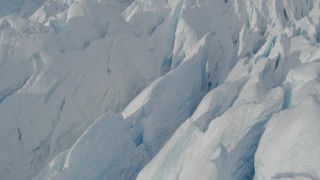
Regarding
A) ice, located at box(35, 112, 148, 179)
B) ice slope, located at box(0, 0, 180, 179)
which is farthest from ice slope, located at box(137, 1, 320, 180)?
ice slope, located at box(0, 0, 180, 179)

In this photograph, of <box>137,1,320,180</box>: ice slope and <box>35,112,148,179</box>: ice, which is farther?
<box>35,112,148,179</box>: ice

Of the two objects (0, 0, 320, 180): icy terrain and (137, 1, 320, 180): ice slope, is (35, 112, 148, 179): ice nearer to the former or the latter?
(0, 0, 320, 180): icy terrain

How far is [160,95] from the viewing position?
23.3ft

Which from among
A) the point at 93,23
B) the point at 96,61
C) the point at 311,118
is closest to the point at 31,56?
the point at 96,61

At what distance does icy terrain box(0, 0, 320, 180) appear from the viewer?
450 centimetres

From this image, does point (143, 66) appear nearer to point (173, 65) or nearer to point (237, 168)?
point (173, 65)

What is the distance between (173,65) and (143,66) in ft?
2.29

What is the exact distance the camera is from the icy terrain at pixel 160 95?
4.50 metres

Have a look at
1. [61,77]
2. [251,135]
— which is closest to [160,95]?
[61,77]

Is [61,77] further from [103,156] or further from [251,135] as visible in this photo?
[251,135]

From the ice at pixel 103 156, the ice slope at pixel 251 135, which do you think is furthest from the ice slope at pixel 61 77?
the ice slope at pixel 251 135

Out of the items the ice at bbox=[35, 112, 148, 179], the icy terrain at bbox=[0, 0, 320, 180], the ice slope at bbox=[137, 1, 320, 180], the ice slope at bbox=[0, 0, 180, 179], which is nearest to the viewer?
the ice slope at bbox=[137, 1, 320, 180]

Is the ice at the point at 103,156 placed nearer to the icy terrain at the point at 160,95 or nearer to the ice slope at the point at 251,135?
the icy terrain at the point at 160,95

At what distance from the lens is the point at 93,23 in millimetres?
9047
